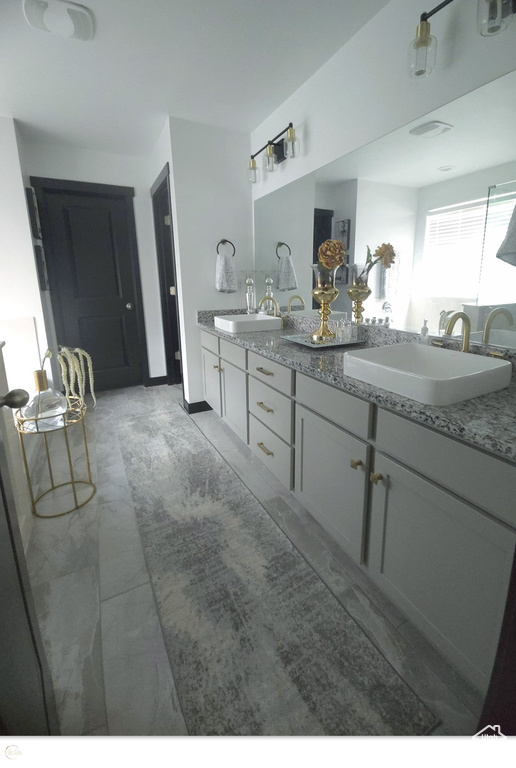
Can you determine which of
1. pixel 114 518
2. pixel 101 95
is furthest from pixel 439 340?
pixel 101 95

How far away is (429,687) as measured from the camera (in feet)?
3.50

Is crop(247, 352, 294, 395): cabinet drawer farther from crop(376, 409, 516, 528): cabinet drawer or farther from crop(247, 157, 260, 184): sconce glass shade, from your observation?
crop(247, 157, 260, 184): sconce glass shade

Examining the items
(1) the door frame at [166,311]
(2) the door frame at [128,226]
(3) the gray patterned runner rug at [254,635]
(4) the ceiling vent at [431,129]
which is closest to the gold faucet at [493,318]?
(4) the ceiling vent at [431,129]

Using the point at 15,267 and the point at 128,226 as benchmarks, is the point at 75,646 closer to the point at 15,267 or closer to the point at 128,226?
the point at 15,267

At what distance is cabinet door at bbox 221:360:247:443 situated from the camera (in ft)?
7.61

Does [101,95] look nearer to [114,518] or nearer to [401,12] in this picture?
[401,12]

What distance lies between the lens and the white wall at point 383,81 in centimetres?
128

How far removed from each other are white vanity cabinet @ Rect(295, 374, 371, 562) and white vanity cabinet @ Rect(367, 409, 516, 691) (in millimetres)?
79

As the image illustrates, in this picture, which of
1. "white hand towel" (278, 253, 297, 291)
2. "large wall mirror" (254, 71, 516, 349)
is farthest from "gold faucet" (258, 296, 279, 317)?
"large wall mirror" (254, 71, 516, 349)

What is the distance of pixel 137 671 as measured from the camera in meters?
1.13

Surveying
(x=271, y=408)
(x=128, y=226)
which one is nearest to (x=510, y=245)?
(x=271, y=408)

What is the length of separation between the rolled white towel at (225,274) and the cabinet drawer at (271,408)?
1.21 metres

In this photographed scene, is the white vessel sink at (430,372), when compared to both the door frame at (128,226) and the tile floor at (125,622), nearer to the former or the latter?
the tile floor at (125,622)

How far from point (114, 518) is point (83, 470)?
63cm
